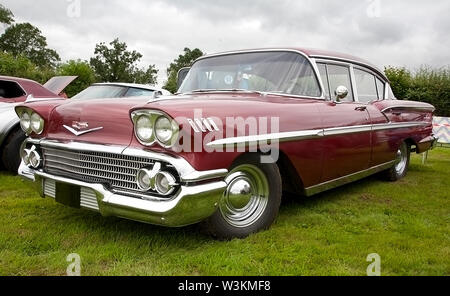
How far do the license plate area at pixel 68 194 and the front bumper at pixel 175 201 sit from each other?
0.13 meters

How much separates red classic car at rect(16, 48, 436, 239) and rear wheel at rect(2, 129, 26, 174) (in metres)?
1.67

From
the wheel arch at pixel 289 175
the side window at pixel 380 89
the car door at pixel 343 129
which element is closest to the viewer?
the wheel arch at pixel 289 175

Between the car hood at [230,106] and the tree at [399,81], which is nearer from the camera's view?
the car hood at [230,106]

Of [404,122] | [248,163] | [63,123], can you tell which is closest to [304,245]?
[248,163]

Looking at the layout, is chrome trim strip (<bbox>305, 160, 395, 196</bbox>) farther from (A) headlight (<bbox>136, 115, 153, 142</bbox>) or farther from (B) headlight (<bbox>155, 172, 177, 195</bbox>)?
(A) headlight (<bbox>136, 115, 153, 142</bbox>)

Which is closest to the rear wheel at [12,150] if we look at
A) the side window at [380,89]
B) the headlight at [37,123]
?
the headlight at [37,123]

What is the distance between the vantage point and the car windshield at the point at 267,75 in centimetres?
333

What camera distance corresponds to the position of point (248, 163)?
260 centimetres

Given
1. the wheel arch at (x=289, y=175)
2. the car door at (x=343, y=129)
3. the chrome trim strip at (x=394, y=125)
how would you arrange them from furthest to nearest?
the chrome trim strip at (x=394, y=125)
the car door at (x=343, y=129)
the wheel arch at (x=289, y=175)

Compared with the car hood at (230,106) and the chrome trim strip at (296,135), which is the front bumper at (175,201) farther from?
the car hood at (230,106)

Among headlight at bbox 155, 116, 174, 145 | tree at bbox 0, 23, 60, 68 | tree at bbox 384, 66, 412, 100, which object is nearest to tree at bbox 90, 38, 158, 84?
tree at bbox 0, 23, 60, 68

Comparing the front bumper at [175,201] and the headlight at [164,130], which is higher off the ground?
the headlight at [164,130]

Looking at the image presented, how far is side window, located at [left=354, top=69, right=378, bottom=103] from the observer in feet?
13.9
